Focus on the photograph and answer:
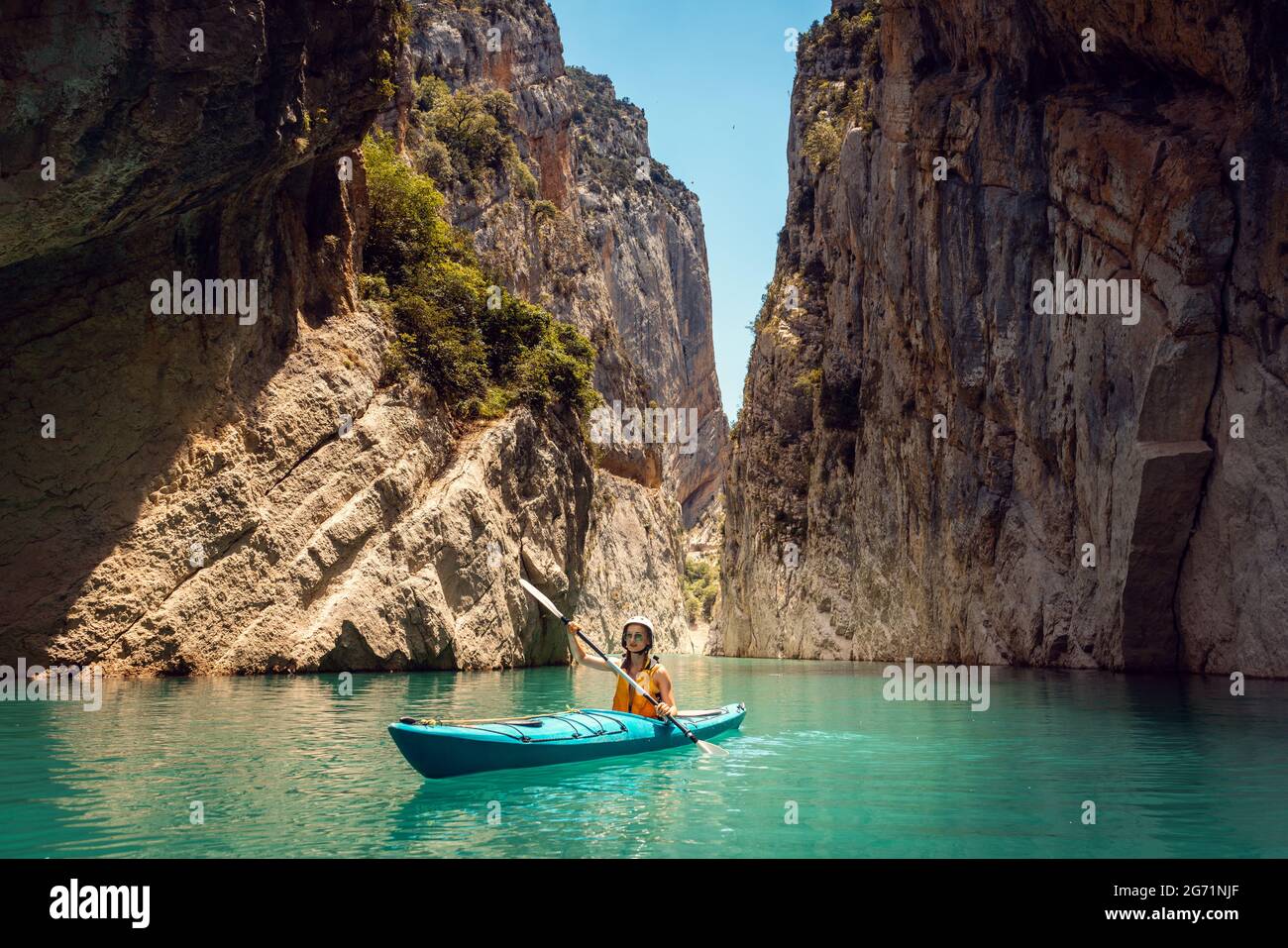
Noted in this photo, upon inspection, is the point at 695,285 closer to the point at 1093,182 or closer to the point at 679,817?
the point at 1093,182

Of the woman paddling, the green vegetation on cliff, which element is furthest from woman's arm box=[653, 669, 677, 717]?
the green vegetation on cliff

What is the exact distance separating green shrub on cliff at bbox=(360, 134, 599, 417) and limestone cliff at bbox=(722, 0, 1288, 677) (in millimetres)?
13669

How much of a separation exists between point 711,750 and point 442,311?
19559mm

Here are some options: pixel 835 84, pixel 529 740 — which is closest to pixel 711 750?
pixel 529 740

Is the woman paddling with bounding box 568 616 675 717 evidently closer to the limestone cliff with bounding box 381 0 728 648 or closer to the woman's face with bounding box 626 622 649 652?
the woman's face with bounding box 626 622 649 652

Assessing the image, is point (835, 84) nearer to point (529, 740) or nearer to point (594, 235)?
point (594, 235)

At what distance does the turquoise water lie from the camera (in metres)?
6.89

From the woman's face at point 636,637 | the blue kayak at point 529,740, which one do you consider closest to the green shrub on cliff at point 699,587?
A: the woman's face at point 636,637

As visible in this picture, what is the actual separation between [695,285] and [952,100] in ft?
247

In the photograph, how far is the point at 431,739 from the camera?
8.84 meters

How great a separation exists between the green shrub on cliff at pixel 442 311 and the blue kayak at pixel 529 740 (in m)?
16.9

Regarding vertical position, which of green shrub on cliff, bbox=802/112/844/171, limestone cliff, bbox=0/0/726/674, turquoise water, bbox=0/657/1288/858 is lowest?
turquoise water, bbox=0/657/1288/858

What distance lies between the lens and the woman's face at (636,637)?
12.4 meters
